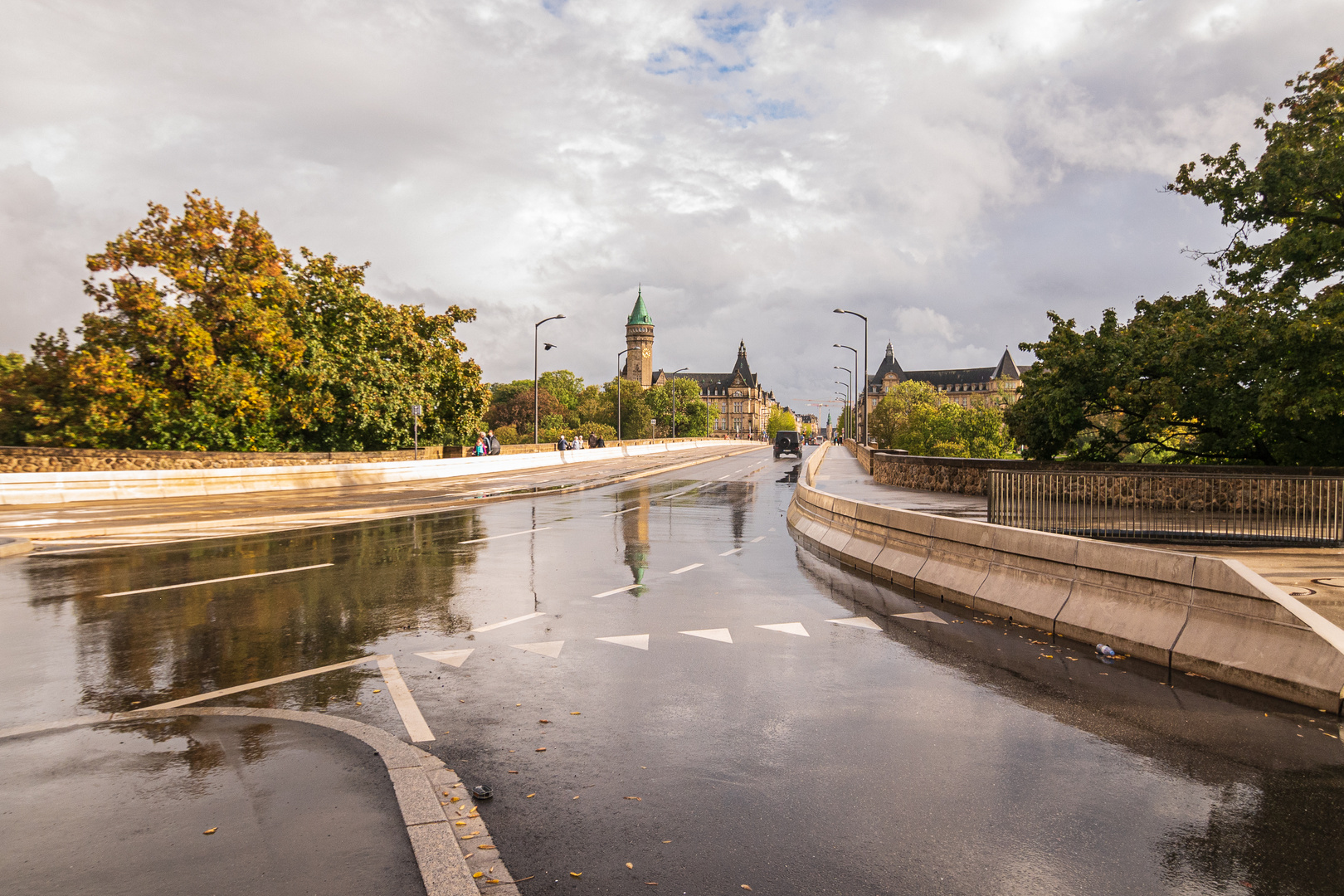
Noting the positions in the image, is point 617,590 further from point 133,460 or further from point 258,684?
point 133,460

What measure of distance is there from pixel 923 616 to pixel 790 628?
1884 mm

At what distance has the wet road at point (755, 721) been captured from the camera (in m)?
3.62

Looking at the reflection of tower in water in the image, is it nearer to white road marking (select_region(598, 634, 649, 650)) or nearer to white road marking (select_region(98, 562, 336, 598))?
white road marking (select_region(598, 634, 649, 650))

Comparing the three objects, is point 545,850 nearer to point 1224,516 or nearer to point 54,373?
point 1224,516

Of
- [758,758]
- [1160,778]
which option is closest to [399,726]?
[758,758]

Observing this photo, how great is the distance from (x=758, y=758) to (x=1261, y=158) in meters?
24.8

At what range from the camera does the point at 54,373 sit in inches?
1210

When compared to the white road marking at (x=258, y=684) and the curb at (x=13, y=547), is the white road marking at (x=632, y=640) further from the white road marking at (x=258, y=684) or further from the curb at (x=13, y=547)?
the curb at (x=13, y=547)

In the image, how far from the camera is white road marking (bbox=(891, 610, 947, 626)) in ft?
29.2

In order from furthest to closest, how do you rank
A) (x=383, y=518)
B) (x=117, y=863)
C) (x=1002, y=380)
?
(x=1002, y=380)
(x=383, y=518)
(x=117, y=863)

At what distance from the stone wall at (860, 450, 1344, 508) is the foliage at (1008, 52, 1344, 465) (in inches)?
60.7

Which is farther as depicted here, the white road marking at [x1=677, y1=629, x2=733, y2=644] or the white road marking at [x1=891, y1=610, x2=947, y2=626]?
the white road marking at [x1=891, y1=610, x2=947, y2=626]

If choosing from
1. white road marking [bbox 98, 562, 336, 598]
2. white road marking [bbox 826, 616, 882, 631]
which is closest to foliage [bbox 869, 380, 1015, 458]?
white road marking [bbox 826, 616, 882, 631]

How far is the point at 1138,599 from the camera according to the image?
24.4 feet
